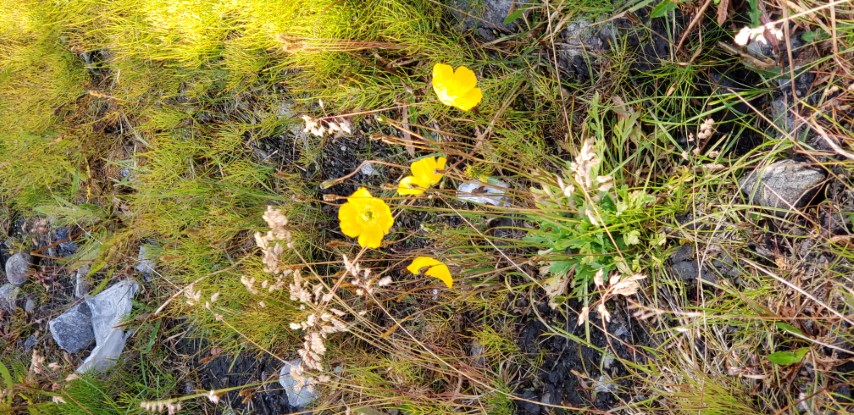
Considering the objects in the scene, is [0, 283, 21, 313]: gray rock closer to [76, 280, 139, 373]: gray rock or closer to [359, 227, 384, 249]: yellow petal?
[76, 280, 139, 373]: gray rock

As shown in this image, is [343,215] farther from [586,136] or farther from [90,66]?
[90,66]

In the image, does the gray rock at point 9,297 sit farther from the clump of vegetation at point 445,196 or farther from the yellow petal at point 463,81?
the yellow petal at point 463,81

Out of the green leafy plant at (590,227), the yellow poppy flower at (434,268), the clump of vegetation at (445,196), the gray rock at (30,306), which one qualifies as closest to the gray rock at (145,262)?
the clump of vegetation at (445,196)

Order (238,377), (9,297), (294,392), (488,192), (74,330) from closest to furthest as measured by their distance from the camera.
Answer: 1. (488,192)
2. (294,392)
3. (238,377)
4. (74,330)
5. (9,297)

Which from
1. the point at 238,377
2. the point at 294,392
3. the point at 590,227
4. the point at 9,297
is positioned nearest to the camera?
the point at 590,227

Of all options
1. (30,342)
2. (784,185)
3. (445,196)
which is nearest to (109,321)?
(30,342)

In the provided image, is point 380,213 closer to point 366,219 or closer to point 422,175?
point 366,219

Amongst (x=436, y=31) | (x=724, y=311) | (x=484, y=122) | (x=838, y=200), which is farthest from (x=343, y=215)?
(x=838, y=200)

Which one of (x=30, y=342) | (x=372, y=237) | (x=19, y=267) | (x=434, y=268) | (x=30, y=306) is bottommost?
(x=30, y=342)
